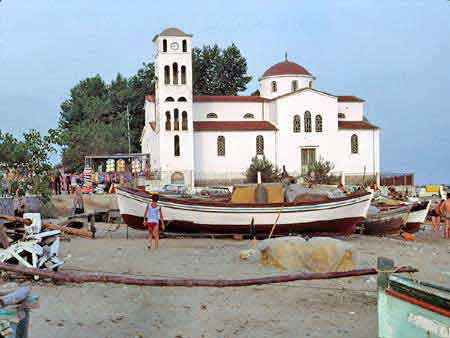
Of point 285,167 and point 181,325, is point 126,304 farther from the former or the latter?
point 285,167

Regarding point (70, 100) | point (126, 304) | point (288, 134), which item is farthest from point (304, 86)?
point (126, 304)

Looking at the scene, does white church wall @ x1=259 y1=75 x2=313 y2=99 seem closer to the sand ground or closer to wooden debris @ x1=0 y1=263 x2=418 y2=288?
the sand ground

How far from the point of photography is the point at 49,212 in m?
29.6

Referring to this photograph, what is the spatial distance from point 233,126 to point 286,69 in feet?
29.2

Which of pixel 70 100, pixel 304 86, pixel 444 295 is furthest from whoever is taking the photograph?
pixel 70 100

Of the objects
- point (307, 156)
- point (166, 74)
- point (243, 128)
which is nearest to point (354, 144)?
point (307, 156)

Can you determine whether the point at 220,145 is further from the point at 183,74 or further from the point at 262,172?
the point at 183,74

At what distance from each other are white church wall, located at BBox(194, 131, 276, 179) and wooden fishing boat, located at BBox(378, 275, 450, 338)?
49569 mm

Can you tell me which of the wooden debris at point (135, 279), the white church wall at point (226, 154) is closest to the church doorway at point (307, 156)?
the white church wall at point (226, 154)

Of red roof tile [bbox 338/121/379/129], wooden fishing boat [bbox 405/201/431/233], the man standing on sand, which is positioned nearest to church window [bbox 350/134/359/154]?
red roof tile [bbox 338/121/379/129]

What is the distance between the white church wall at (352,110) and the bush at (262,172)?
436 inches

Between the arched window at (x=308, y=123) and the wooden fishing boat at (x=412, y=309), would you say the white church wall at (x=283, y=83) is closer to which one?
the arched window at (x=308, y=123)

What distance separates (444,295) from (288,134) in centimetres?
5254

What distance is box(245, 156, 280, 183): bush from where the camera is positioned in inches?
2140
